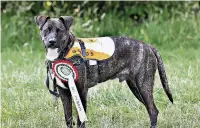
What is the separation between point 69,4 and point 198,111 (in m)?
5.85

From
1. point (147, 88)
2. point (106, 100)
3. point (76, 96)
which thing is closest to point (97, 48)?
point (76, 96)

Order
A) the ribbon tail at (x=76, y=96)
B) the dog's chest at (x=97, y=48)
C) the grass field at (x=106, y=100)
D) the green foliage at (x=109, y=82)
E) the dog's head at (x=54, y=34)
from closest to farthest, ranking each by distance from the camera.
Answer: the dog's head at (x=54, y=34) < the ribbon tail at (x=76, y=96) < the dog's chest at (x=97, y=48) < the grass field at (x=106, y=100) < the green foliage at (x=109, y=82)

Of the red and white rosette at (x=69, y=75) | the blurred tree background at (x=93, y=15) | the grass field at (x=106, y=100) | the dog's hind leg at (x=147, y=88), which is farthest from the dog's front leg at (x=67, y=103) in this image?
the blurred tree background at (x=93, y=15)

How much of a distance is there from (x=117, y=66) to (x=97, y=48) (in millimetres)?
274

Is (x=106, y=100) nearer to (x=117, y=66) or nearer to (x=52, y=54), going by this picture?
(x=117, y=66)

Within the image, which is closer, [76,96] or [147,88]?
[76,96]

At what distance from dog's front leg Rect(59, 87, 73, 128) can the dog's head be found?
405 millimetres

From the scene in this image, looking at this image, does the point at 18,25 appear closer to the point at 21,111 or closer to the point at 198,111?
the point at 21,111

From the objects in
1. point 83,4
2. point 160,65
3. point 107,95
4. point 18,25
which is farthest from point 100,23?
point 160,65

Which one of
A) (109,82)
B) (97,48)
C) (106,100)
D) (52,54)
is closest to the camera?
(52,54)

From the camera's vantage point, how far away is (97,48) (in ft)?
18.6

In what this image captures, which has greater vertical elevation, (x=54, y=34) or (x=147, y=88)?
(x=54, y=34)

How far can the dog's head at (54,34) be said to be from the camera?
529 cm

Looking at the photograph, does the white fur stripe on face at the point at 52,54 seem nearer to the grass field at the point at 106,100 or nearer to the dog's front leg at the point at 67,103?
the dog's front leg at the point at 67,103
